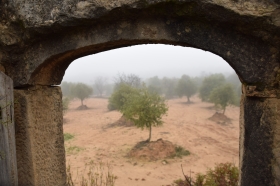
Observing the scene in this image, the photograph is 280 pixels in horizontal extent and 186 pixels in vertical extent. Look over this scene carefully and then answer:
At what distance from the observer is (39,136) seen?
8.46ft

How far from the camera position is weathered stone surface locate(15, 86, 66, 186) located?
96.8 inches

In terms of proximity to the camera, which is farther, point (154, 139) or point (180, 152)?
point (154, 139)

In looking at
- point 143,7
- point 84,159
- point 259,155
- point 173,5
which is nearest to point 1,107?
point 143,7

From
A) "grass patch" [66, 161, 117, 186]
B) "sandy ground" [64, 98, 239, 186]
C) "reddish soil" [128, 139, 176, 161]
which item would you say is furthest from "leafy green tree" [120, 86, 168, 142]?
"grass patch" [66, 161, 117, 186]

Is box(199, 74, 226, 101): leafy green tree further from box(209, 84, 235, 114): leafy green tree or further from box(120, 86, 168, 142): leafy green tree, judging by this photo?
box(120, 86, 168, 142): leafy green tree

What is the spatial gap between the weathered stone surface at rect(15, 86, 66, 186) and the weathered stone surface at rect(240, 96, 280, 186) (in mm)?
2243

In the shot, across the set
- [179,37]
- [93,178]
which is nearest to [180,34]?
[179,37]

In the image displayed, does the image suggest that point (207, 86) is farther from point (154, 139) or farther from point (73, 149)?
point (73, 149)

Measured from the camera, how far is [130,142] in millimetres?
11727

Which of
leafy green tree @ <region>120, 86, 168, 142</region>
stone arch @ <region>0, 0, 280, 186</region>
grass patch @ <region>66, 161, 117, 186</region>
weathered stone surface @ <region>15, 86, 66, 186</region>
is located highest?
stone arch @ <region>0, 0, 280, 186</region>

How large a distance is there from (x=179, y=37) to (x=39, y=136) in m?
1.98

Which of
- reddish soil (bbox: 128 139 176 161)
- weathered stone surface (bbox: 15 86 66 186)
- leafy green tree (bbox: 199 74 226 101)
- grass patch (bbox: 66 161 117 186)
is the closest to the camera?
weathered stone surface (bbox: 15 86 66 186)

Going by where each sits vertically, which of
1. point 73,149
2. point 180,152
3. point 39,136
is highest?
point 39,136

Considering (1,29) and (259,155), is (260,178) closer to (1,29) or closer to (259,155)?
(259,155)
